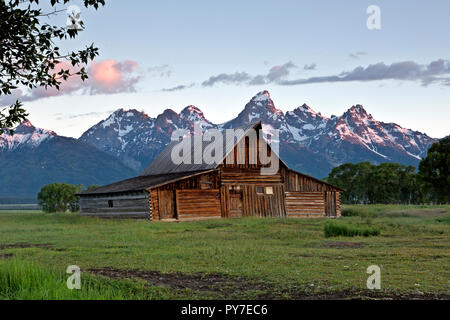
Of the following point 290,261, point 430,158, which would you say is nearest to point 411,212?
point 430,158

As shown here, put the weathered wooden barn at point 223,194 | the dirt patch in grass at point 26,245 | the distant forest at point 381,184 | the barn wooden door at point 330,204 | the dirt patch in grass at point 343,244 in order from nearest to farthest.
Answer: the dirt patch in grass at point 343,244 < the dirt patch in grass at point 26,245 < the weathered wooden barn at point 223,194 < the barn wooden door at point 330,204 < the distant forest at point 381,184

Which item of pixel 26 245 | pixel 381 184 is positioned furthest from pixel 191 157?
pixel 381 184

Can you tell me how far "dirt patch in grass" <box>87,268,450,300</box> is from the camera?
903cm

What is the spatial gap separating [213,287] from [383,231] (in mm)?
17458

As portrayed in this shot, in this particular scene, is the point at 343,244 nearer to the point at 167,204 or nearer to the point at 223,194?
the point at 167,204

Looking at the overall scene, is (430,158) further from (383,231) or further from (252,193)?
(383,231)

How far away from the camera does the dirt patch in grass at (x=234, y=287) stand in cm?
903

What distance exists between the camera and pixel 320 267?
41.9ft

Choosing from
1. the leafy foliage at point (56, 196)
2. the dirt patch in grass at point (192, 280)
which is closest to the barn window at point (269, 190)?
the dirt patch in grass at point (192, 280)

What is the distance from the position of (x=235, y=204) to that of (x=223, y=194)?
1.61 m

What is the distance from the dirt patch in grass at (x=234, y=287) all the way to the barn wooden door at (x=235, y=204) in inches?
1173

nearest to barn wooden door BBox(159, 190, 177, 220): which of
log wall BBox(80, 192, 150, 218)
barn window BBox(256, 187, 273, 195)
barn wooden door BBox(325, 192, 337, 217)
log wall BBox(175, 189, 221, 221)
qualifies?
log wall BBox(175, 189, 221, 221)

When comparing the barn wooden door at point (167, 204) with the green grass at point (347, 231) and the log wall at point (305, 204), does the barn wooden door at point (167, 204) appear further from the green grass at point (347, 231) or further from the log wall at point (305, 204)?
the green grass at point (347, 231)

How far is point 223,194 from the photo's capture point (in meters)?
42.0
